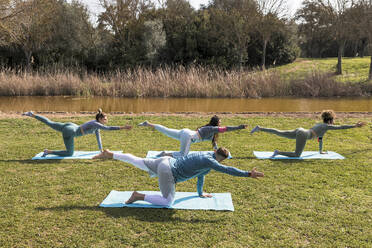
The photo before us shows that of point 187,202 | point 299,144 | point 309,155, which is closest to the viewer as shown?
point 187,202

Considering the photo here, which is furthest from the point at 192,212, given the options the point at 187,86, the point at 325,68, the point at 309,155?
the point at 325,68

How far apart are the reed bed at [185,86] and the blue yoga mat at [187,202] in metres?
12.0

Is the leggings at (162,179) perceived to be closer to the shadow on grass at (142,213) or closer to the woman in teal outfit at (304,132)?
the shadow on grass at (142,213)

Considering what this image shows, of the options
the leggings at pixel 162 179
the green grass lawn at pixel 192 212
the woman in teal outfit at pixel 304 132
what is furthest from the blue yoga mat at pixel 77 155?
the woman in teal outfit at pixel 304 132

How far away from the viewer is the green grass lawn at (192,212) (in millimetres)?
3775

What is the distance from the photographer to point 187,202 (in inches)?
184

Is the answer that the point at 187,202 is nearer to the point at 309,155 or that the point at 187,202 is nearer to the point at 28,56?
the point at 309,155

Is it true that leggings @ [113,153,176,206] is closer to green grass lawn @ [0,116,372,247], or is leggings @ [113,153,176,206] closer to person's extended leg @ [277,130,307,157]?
green grass lawn @ [0,116,372,247]

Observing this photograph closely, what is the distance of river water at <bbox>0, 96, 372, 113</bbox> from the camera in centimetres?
1439

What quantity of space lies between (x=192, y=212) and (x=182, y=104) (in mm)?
11490

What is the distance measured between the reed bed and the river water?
48 cm

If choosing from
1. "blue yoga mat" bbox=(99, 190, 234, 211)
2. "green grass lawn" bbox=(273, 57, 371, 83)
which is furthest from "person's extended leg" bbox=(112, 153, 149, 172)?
"green grass lawn" bbox=(273, 57, 371, 83)

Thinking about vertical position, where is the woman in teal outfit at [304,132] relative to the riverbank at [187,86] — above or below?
below

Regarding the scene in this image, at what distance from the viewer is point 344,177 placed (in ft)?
19.0
